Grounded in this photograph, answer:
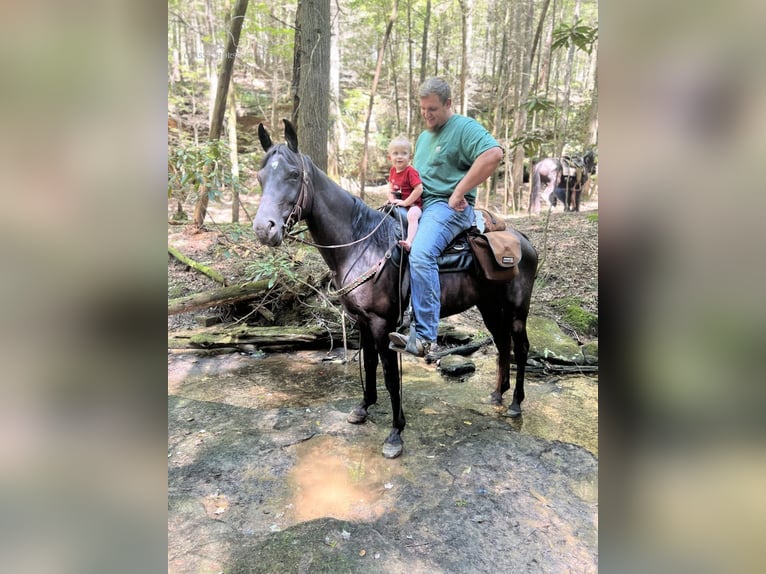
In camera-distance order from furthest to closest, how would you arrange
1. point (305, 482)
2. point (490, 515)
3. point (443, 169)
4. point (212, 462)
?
1. point (443, 169)
2. point (212, 462)
3. point (305, 482)
4. point (490, 515)

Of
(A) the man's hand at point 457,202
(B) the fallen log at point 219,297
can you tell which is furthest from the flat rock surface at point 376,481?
(A) the man's hand at point 457,202

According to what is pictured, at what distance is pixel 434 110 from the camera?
327 cm

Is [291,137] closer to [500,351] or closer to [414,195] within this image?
[414,195]

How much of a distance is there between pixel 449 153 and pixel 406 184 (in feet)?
1.67

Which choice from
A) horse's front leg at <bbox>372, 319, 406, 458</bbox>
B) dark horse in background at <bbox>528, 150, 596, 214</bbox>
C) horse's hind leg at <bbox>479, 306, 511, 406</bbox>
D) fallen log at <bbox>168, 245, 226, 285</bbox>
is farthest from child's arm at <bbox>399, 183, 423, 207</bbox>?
dark horse in background at <bbox>528, 150, 596, 214</bbox>

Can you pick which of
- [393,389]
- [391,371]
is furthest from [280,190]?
[393,389]

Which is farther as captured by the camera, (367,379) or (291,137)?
(367,379)

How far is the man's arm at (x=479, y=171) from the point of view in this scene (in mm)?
3105

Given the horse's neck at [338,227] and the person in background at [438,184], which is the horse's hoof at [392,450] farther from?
the horse's neck at [338,227]
